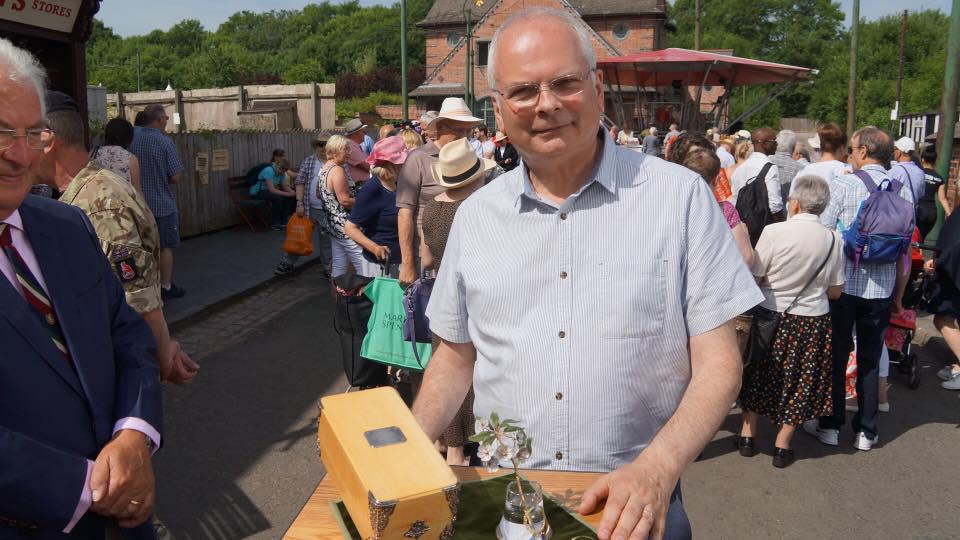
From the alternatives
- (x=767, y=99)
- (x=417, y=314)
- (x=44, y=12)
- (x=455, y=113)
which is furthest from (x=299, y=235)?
(x=767, y=99)

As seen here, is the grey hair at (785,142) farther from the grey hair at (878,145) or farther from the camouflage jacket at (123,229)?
the camouflage jacket at (123,229)

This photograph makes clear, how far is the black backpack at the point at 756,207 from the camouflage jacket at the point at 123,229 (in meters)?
6.10

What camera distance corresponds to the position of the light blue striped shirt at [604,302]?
181 cm

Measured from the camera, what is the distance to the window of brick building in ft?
172

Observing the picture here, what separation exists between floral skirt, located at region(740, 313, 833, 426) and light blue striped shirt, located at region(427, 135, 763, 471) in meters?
3.50

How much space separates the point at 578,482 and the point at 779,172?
744 cm

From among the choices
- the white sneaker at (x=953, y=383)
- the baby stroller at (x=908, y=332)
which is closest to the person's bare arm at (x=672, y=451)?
the baby stroller at (x=908, y=332)

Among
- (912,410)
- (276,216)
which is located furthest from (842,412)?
(276,216)

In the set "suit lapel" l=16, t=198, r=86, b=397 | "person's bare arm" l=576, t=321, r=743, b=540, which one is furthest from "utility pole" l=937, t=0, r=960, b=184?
"suit lapel" l=16, t=198, r=86, b=397

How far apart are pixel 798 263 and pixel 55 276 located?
423 cm

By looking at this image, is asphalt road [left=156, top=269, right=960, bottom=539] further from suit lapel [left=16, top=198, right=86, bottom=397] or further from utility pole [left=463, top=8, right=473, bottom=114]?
utility pole [left=463, top=8, right=473, bottom=114]

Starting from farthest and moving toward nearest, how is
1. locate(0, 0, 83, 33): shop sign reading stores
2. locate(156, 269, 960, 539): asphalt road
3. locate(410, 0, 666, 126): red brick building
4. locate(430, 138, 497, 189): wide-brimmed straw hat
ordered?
locate(410, 0, 666, 126): red brick building
locate(0, 0, 83, 33): shop sign reading stores
locate(430, 138, 497, 189): wide-brimmed straw hat
locate(156, 269, 960, 539): asphalt road

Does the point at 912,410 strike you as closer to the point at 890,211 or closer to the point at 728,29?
the point at 890,211

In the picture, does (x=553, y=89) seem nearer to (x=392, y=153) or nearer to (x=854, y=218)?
(x=392, y=153)
